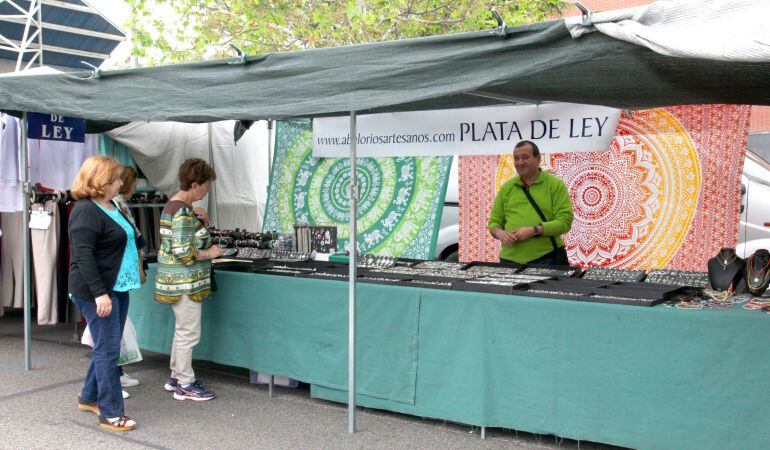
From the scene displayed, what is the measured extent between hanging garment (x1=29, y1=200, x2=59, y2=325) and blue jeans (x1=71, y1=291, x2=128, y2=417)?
2161 mm

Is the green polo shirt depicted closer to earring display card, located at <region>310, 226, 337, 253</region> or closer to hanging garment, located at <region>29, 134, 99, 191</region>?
earring display card, located at <region>310, 226, 337, 253</region>

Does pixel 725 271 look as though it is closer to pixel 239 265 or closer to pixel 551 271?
pixel 551 271

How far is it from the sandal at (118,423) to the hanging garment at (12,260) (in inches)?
105

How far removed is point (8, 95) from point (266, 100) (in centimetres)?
222

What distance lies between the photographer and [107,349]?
3801 millimetres

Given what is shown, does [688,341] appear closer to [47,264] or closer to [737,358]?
[737,358]

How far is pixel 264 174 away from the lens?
7527mm

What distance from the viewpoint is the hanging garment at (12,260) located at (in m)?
6.07

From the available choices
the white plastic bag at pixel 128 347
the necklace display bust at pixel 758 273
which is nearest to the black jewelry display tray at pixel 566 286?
the necklace display bust at pixel 758 273

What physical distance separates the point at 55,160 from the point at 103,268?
2748 mm

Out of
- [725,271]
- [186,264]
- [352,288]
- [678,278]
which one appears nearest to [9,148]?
[186,264]

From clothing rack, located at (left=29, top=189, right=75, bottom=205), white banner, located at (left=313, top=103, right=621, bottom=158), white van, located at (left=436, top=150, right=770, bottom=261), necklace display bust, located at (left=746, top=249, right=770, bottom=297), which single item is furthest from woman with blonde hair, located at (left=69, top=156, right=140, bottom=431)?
white van, located at (left=436, top=150, right=770, bottom=261)

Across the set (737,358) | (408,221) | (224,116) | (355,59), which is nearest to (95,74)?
(224,116)

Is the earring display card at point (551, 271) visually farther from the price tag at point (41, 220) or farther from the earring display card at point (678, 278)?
the price tag at point (41, 220)
